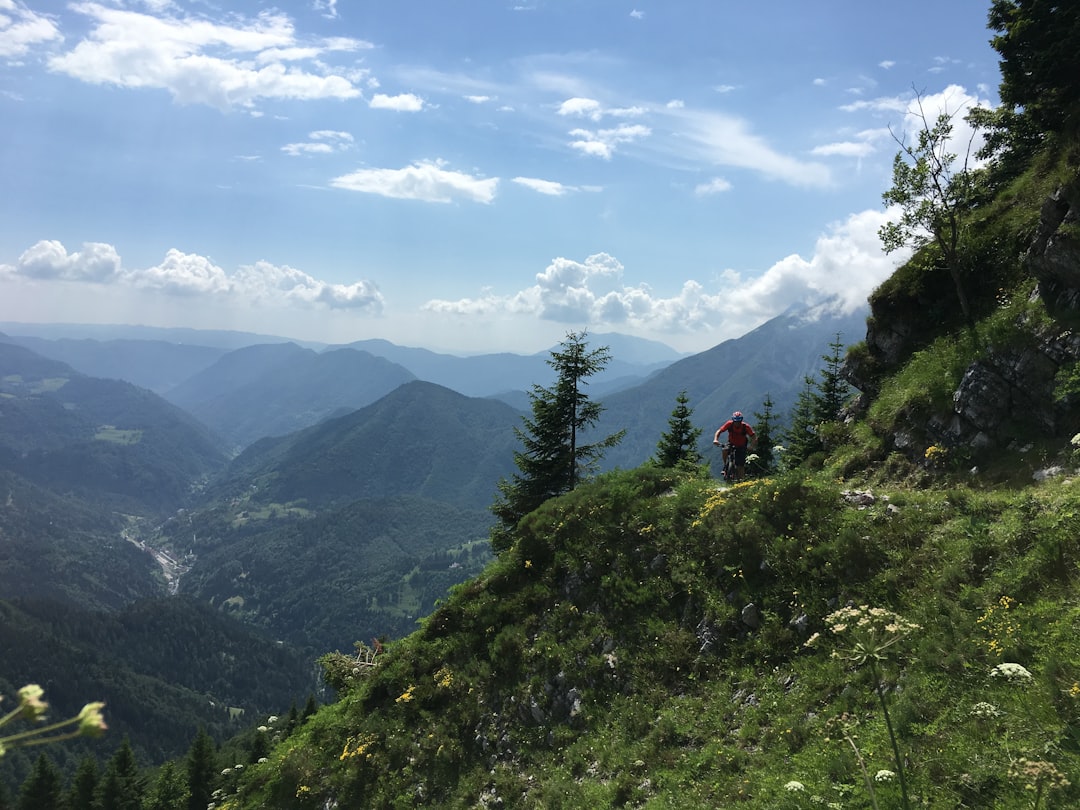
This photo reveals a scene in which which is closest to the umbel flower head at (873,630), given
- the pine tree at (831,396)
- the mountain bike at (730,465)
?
the mountain bike at (730,465)

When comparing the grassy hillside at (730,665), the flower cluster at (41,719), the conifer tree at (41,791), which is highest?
the flower cluster at (41,719)

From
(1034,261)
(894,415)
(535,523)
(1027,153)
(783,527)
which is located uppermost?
(1027,153)

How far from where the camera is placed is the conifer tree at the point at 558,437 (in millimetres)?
32588

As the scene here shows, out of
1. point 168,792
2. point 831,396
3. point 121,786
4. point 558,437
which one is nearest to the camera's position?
point 558,437

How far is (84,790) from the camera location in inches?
2237

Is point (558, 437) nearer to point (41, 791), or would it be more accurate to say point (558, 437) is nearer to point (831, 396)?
point (831, 396)

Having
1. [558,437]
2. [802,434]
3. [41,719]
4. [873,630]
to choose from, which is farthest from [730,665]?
[802,434]

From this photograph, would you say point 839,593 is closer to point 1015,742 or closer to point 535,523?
point 1015,742

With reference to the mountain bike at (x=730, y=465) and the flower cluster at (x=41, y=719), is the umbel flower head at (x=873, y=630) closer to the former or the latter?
the flower cluster at (x=41, y=719)

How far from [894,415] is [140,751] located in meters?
216

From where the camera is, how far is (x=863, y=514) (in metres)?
14.5

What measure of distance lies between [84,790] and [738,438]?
71640 mm

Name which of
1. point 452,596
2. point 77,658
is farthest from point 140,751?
point 452,596

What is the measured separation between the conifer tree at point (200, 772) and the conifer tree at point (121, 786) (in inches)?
188
